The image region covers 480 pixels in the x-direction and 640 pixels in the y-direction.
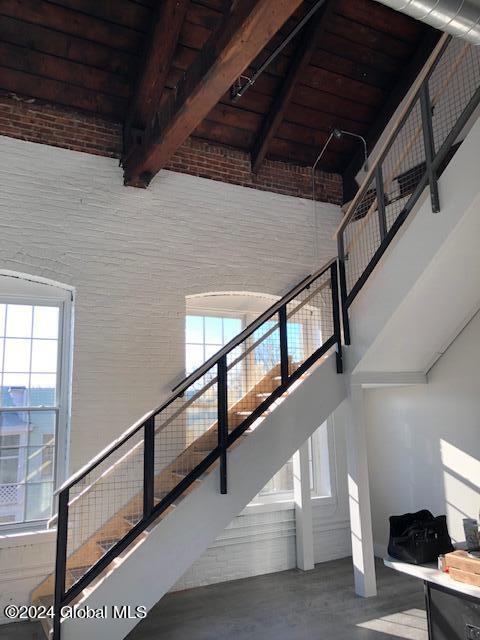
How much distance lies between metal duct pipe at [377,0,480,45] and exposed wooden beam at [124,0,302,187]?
2.25ft

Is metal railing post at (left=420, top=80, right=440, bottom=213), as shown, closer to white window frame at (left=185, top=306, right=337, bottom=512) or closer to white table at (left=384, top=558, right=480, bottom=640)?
white table at (left=384, top=558, right=480, bottom=640)

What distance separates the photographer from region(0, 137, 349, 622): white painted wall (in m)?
4.90

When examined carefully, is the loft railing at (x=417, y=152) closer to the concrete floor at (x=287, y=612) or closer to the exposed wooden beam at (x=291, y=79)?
the exposed wooden beam at (x=291, y=79)

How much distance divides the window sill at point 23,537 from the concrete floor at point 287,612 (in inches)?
24.4

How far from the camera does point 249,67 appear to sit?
554 centimetres

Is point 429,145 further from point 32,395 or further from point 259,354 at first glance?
point 32,395

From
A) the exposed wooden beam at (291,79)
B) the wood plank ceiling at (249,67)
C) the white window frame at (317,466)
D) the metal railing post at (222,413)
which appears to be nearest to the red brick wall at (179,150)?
the wood plank ceiling at (249,67)

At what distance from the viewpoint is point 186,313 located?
19.6ft

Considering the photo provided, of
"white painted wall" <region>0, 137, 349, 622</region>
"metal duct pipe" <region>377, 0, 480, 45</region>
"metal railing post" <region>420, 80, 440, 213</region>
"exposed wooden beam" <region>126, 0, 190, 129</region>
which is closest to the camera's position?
"metal duct pipe" <region>377, 0, 480, 45</region>

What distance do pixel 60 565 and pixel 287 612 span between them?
2129mm

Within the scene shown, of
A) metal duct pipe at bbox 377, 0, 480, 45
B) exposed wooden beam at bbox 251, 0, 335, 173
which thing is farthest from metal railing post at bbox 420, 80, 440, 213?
exposed wooden beam at bbox 251, 0, 335, 173

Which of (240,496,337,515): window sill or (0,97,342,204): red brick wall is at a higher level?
(0,97,342,204): red brick wall

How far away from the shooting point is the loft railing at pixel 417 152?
152 inches

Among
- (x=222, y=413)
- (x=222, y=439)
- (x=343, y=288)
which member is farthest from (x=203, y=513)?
(x=343, y=288)
